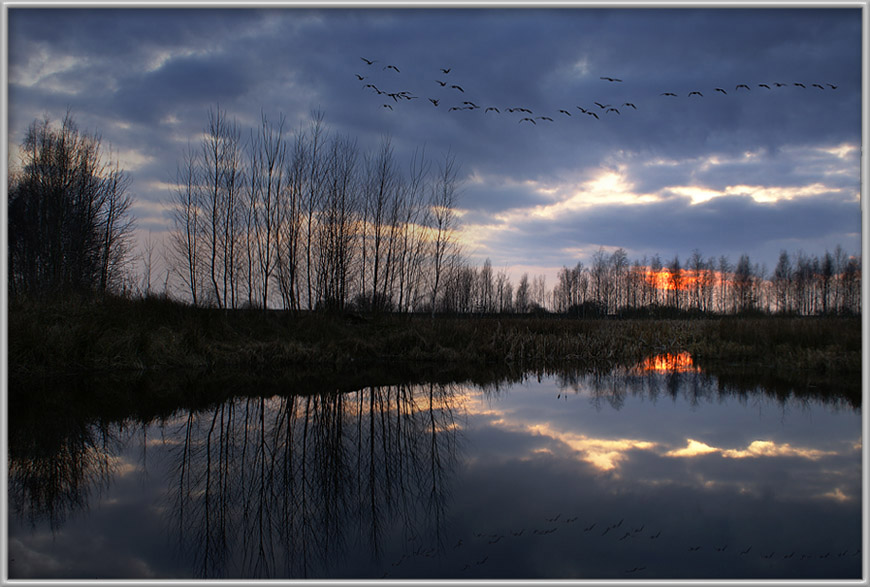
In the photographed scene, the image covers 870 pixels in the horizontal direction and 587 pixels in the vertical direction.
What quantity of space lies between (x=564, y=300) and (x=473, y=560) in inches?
2348

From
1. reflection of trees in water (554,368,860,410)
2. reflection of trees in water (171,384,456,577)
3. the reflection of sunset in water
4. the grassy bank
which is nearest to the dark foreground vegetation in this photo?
Result: the grassy bank

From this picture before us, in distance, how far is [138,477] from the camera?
4.30 meters

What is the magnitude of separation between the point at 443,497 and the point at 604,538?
52.0 inches

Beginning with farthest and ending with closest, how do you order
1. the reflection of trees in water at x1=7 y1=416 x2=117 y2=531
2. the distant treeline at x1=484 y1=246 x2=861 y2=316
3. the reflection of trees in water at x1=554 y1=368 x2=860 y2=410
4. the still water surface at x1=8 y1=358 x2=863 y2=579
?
the distant treeline at x1=484 y1=246 x2=861 y2=316 → the reflection of trees in water at x1=554 y1=368 x2=860 y2=410 → the reflection of trees in water at x1=7 y1=416 x2=117 y2=531 → the still water surface at x1=8 y1=358 x2=863 y2=579

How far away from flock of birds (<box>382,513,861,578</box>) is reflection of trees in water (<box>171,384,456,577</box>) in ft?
0.98

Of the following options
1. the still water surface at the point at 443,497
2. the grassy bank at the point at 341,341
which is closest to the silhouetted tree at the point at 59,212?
the grassy bank at the point at 341,341

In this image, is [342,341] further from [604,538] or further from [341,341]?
[604,538]

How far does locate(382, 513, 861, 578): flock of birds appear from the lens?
9.59 feet

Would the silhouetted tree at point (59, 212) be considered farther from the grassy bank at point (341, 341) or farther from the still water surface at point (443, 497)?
the still water surface at point (443, 497)

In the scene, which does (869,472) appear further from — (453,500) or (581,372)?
(581,372)

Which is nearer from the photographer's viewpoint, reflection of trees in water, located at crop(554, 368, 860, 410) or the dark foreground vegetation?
reflection of trees in water, located at crop(554, 368, 860, 410)

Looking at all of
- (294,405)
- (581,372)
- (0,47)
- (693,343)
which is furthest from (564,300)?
(0,47)

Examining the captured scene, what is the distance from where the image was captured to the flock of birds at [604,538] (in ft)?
9.59

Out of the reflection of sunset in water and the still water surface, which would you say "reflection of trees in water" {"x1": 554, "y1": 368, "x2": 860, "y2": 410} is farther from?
the still water surface
